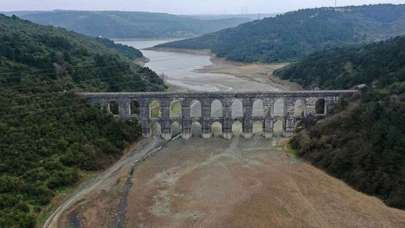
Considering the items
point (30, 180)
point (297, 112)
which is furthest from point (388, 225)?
point (297, 112)

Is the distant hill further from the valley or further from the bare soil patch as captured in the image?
the bare soil patch

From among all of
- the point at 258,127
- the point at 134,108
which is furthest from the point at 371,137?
the point at 134,108

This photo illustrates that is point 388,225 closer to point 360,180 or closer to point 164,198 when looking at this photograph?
point 360,180

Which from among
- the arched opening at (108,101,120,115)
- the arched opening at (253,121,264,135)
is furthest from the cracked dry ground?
the arched opening at (108,101,120,115)

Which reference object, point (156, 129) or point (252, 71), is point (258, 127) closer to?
point (156, 129)

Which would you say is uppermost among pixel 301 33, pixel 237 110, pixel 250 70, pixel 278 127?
pixel 301 33

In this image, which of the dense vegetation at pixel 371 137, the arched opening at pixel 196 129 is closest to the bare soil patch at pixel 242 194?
the dense vegetation at pixel 371 137

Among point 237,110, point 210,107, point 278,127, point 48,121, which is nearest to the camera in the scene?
point 48,121
